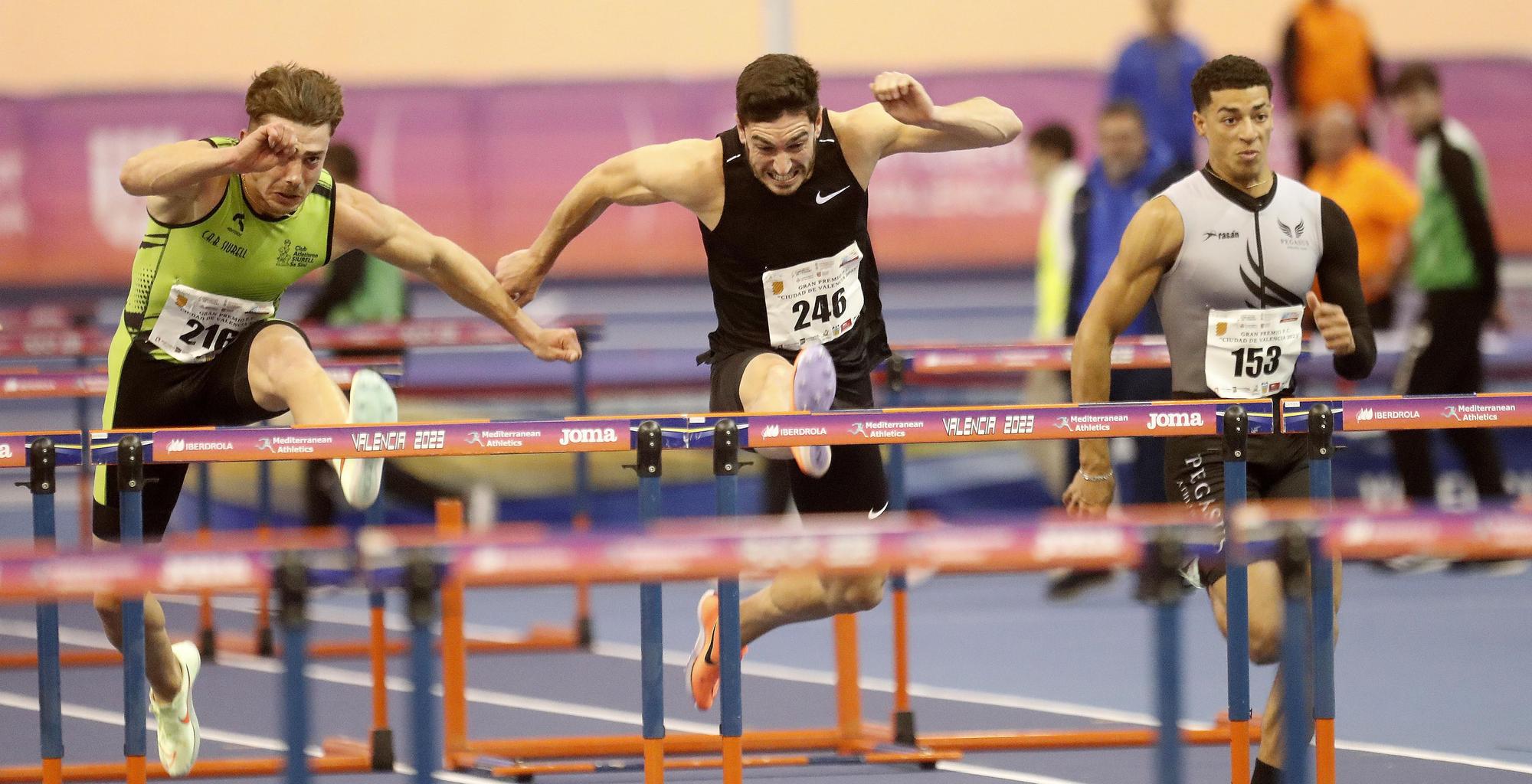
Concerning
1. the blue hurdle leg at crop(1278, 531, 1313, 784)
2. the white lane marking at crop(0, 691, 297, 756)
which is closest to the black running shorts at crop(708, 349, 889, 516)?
the white lane marking at crop(0, 691, 297, 756)

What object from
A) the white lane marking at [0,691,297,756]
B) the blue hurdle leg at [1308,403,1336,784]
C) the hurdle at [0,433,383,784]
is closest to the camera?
the hurdle at [0,433,383,784]

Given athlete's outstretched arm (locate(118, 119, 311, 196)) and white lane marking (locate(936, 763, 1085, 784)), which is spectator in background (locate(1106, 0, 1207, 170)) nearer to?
white lane marking (locate(936, 763, 1085, 784))

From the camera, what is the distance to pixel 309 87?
15.9 ft

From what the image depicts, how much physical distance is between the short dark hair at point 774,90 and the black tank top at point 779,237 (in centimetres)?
24

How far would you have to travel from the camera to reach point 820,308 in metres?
5.29


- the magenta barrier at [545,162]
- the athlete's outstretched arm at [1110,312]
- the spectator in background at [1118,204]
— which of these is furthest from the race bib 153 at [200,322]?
the magenta barrier at [545,162]

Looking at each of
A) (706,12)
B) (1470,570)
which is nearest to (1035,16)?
(706,12)

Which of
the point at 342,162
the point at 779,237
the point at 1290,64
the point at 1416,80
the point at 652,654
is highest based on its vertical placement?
the point at 1290,64

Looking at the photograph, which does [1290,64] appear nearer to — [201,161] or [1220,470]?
[1220,470]

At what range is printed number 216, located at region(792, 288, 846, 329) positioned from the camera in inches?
208

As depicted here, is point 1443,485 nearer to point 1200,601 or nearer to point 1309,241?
point 1200,601

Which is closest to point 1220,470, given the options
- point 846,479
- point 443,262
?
point 846,479

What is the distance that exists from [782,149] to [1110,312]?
937 mm

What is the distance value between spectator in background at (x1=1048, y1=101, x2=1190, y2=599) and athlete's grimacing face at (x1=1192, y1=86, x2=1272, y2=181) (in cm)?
294
